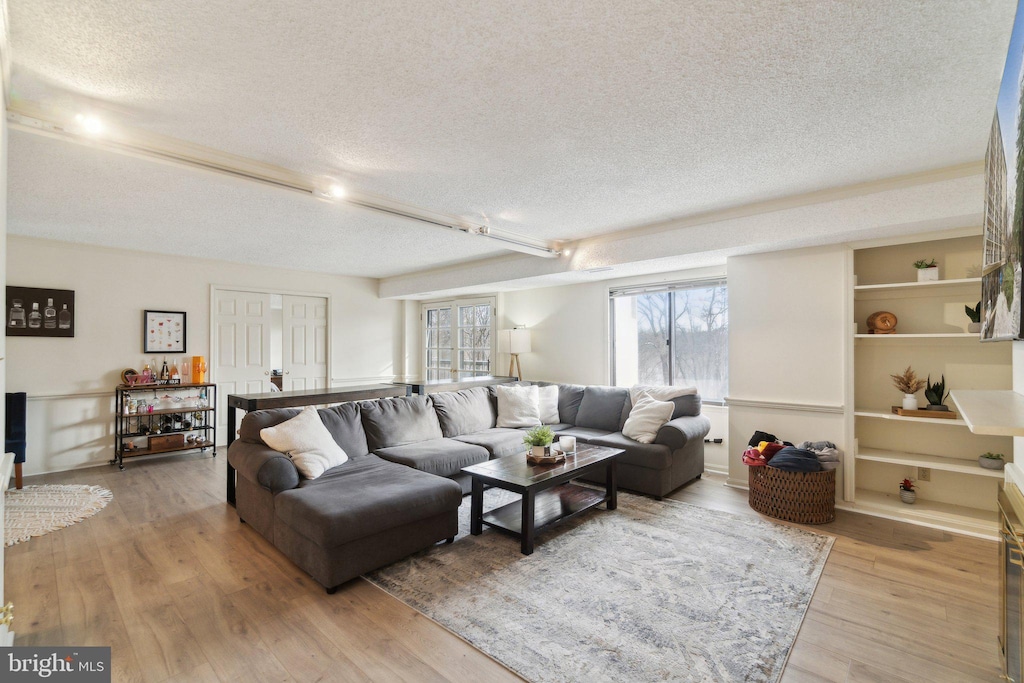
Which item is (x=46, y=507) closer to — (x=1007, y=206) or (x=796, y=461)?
(x=796, y=461)

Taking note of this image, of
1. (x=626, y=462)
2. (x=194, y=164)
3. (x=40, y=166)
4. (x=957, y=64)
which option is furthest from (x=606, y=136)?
(x=40, y=166)

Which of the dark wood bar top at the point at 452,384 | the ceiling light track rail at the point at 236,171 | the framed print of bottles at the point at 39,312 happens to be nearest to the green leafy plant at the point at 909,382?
the ceiling light track rail at the point at 236,171

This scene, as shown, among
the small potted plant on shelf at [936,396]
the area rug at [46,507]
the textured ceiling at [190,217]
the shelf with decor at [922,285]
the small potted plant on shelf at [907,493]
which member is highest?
the textured ceiling at [190,217]

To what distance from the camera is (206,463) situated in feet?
16.7

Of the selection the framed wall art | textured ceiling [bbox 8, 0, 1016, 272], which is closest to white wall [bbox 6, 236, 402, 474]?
the framed wall art

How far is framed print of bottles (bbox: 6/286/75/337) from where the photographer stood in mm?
4500

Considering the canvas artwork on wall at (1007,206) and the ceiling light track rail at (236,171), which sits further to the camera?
the ceiling light track rail at (236,171)

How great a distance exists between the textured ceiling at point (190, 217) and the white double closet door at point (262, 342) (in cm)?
64

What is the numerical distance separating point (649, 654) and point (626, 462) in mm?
2128

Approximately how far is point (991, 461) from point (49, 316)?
26.2ft

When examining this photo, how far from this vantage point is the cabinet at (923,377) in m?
3.25

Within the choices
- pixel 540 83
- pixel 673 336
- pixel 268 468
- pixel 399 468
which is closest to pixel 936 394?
pixel 673 336

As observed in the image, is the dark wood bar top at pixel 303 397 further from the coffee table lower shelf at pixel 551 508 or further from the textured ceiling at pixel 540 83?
the coffee table lower shelf at pixel 551 508

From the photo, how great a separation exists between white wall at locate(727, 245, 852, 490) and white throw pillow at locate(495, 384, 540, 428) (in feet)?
6.21
